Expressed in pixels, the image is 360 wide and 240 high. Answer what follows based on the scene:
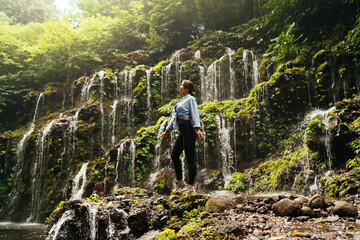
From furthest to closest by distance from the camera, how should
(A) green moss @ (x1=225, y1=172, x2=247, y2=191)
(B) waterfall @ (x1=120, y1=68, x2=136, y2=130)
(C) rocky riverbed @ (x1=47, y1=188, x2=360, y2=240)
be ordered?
(B) waterfall @ (x1=120, y1=68, x2=136, y2=130)
(A) green moss @ (x1=225, y1=172, x2=247, y2=191)
(C) rocky riverbed @ (x1=47, y1=188, x2=360, y2=240)

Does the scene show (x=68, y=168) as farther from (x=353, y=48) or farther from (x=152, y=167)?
(x=353, y=48)

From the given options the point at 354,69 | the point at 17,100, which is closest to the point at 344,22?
the point at 354,69

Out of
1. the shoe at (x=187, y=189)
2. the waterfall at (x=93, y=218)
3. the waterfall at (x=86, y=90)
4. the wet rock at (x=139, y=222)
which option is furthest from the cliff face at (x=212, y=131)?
the waterfall at (x=93, y=218)

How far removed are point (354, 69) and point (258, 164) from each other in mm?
5054

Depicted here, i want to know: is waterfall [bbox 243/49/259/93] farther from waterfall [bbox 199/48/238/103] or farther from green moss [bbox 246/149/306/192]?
green moss [bbox 246/149/306/192]

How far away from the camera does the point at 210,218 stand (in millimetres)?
2955

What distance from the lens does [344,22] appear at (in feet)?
32.1

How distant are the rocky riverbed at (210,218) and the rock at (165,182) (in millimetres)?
3468

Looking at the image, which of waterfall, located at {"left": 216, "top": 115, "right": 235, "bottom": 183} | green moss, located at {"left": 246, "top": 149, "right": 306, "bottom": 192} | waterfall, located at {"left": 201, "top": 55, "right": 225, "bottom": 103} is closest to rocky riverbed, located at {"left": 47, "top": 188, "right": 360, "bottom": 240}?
green moss, located at {"left": 246, "top": 149, "right": 306, "bottom": 192}

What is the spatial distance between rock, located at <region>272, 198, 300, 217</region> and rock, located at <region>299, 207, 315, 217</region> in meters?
0.05

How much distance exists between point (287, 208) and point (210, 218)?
1017mm

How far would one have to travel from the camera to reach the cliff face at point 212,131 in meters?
6.69

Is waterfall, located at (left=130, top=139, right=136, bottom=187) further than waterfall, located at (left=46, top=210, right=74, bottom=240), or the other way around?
waterfall, located at (left=130, top=139, right=136, bottom=187)

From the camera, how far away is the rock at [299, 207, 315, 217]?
2.73 m
